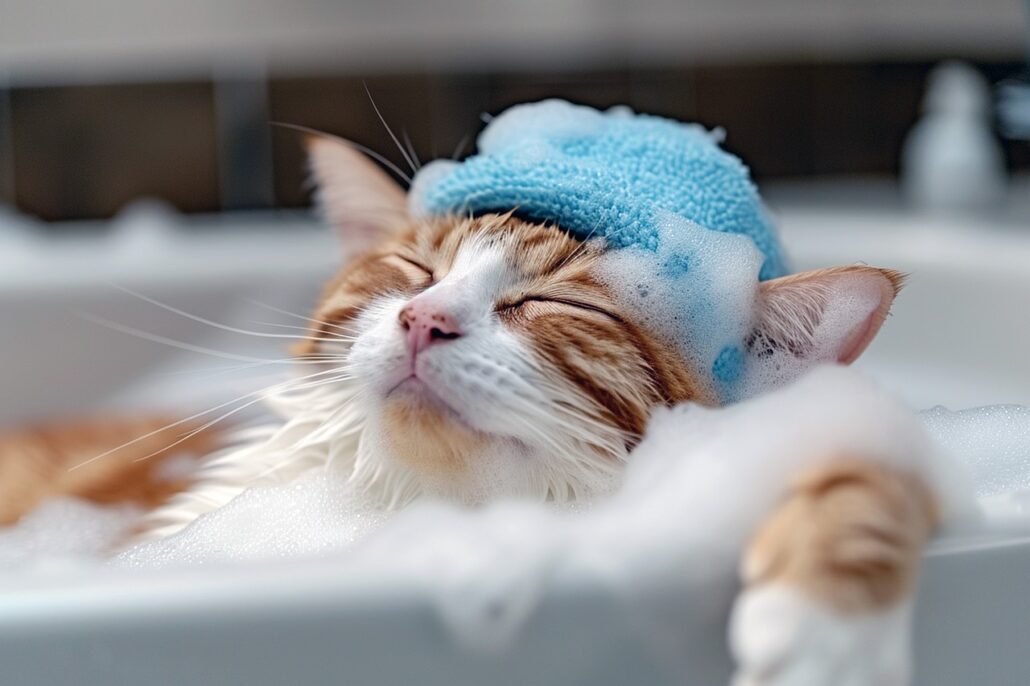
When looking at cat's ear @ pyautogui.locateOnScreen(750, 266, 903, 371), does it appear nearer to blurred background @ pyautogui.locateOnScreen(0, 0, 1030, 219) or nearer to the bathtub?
the bathtub

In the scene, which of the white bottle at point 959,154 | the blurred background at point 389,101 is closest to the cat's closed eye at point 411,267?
the blurred background at point 389,101

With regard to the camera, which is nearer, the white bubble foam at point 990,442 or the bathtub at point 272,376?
the bathtub at point 272,376

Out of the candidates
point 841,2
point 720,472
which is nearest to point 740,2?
point 841,2

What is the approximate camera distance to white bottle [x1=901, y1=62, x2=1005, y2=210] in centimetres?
194

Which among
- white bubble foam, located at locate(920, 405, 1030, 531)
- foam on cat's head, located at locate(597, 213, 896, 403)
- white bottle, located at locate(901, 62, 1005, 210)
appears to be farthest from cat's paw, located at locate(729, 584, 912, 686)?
white bottle, located at locate(901, 62, 1005, 210)

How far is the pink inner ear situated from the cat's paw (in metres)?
0.27

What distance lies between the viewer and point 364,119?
216 centimetres

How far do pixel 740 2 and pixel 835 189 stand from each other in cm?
47

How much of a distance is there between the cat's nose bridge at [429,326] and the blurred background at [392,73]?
1450 mm

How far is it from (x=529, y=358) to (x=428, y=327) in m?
0.08

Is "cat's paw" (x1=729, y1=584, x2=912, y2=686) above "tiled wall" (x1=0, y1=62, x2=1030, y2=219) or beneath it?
beneath

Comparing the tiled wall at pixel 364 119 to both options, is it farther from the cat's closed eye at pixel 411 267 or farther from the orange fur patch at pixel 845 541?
the orange fur patch at pixel 845 541

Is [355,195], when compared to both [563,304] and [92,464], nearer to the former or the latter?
[563,304]

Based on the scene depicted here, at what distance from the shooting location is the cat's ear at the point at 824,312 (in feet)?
2.30
